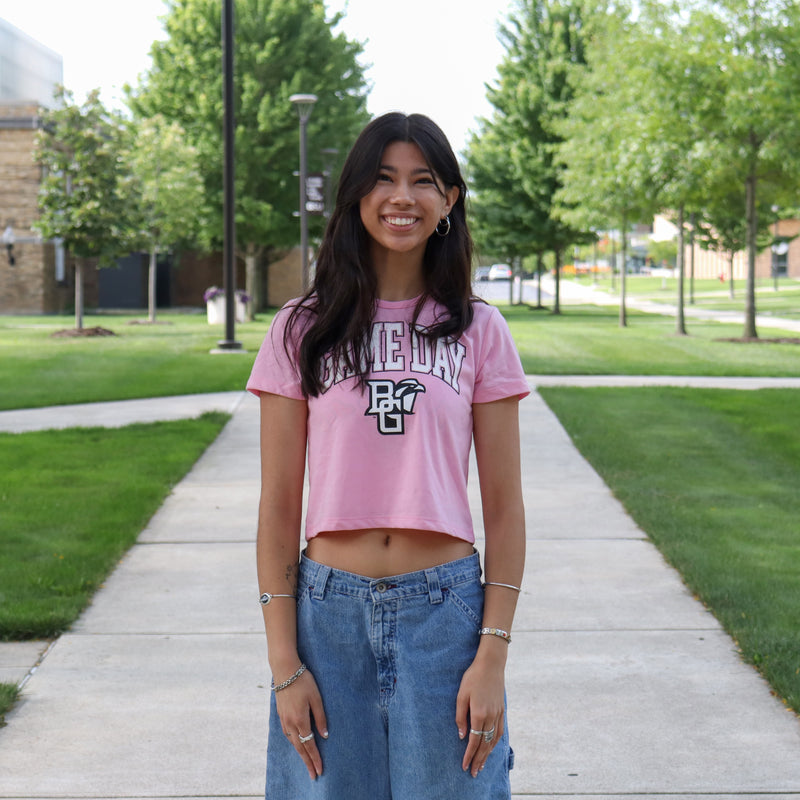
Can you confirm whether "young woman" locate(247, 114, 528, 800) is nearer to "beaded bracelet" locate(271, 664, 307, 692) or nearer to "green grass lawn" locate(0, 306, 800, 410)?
"beaded bracelet" locate(271, 664, 307, 692)

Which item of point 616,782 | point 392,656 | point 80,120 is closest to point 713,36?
point 80,120

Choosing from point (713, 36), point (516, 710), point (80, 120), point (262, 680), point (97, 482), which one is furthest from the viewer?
point (80, 120)

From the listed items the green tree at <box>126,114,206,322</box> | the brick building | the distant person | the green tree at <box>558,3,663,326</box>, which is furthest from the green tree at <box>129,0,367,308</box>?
the green tree at <box>558,3,663,326</box>

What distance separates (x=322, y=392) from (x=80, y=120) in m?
27.1

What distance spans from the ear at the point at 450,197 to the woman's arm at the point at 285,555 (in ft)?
1.55

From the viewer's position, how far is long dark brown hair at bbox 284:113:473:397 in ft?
Result: 7.37

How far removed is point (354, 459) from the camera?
221cm

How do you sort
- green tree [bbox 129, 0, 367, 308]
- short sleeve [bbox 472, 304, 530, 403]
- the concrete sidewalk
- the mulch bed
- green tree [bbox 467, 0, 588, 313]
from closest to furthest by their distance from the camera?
short sleeve [bbox 472, 304, 530, 403] → the concrete sidewalk → the mulch bed → green tree [bbox 129, 0, 367, 308] → green tree [bbox 467, 0, 588, 313]

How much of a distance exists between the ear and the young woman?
1 centimetres

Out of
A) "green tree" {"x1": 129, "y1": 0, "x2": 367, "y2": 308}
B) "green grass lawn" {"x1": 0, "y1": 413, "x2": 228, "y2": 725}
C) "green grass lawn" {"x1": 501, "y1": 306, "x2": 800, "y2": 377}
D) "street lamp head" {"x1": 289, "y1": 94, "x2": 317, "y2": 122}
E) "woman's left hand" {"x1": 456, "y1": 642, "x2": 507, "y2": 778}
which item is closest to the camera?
"woman's left hand" {"x1": 456, "y1": 642, "x2": 507, "y2": 778}

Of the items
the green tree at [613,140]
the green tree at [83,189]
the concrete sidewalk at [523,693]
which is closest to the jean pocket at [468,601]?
the concrete sidewalk at [523,693]

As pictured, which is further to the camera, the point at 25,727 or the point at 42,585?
the point at 42,585

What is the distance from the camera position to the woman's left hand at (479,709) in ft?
7.11

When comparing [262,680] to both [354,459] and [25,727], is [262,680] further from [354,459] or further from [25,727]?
[354,459]
